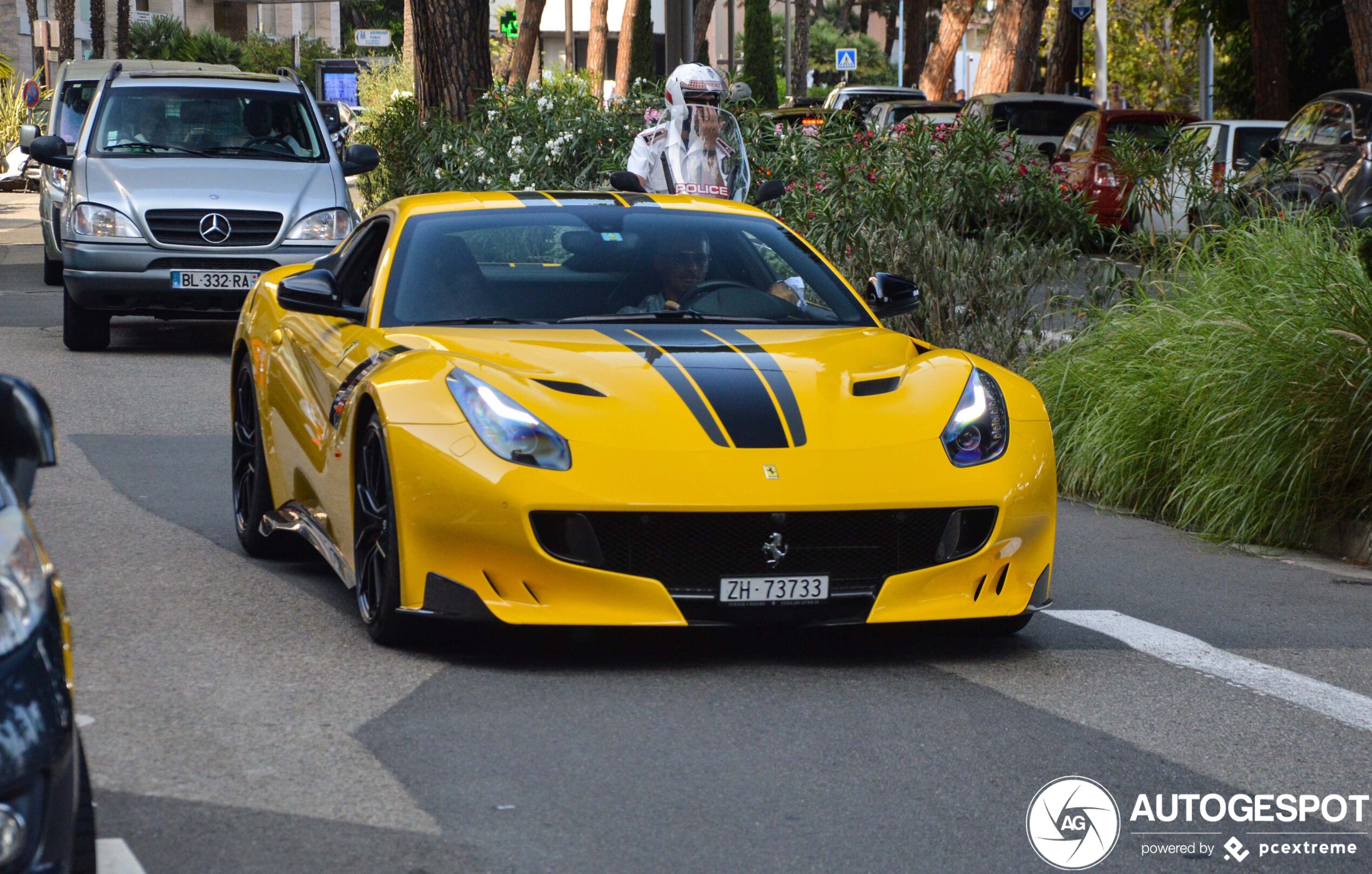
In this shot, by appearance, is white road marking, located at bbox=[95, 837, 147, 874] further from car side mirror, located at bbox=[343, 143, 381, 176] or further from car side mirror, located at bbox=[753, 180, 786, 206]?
car side mirror, located at bbox=[343, 143, 381, 176]

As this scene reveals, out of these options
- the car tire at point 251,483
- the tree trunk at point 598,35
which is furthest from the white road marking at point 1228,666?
the tree trunk at point 598,35

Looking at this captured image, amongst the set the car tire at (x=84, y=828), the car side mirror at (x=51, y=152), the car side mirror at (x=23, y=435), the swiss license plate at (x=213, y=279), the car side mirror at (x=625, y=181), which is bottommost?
the car tire at (x=84, y=828)

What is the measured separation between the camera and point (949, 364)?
5.98 meters

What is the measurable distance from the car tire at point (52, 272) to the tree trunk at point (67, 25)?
18.0m

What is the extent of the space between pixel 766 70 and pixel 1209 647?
214 ft

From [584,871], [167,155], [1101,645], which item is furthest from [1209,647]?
[167,155]

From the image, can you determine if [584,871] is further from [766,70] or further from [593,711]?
[766,70]

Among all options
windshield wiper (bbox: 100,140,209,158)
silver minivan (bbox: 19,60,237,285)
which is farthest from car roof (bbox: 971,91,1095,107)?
windshield wiper (bbox: 100,140,209,158)

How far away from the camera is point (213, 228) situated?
44.0 feet

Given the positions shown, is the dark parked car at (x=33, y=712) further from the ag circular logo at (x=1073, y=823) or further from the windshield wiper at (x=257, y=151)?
the windshield wiper at (x=257, y=151)

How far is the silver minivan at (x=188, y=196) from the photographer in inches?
525

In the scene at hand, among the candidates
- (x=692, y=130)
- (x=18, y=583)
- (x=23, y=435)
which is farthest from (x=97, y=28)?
(x=18, y=583)

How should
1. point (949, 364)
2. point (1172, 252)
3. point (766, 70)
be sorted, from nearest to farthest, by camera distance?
point (949, 364)
point (1172, 252)
point (766, 70)

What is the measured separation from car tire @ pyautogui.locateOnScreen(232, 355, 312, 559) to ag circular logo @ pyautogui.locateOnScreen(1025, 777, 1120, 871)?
354 centimetres
